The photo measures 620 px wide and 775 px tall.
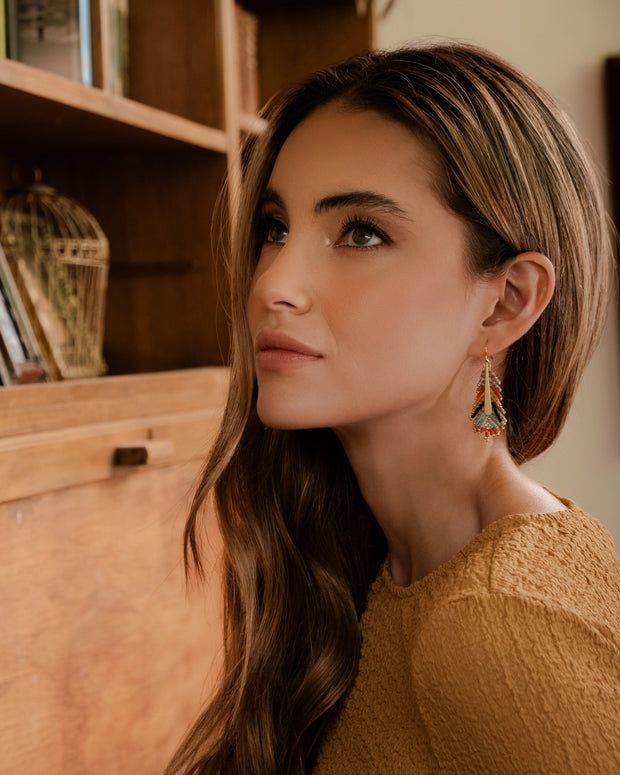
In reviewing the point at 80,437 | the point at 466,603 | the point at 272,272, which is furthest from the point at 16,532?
the point at 466,603

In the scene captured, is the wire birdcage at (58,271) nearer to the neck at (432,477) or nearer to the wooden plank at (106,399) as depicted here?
the wooden plank at (106,399)

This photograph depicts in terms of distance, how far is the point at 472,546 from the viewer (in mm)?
968

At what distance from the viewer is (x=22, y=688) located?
1201mm

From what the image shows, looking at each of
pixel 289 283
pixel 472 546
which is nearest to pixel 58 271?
pixel 289 283

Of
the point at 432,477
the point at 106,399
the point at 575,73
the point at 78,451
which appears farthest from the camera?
the point at 575,73

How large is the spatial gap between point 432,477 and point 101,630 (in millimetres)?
571

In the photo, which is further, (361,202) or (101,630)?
(101,630)

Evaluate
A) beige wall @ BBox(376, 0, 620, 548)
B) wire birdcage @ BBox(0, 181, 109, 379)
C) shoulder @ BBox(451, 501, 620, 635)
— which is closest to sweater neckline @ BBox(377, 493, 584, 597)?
shoulder @ BBox(451, 501, 620, 635)

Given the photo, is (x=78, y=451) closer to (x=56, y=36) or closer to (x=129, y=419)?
(x=129, y=419)

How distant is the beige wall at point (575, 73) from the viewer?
2588 mm

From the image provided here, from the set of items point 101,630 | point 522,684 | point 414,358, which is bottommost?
point 101,630

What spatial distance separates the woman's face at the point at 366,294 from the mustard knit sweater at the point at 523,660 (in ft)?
0.67

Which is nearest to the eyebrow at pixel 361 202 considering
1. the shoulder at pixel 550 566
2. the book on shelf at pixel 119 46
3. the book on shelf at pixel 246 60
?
the shoulder at pixel 550 566

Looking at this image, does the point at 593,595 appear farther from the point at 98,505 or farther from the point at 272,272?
the point at 98,505
